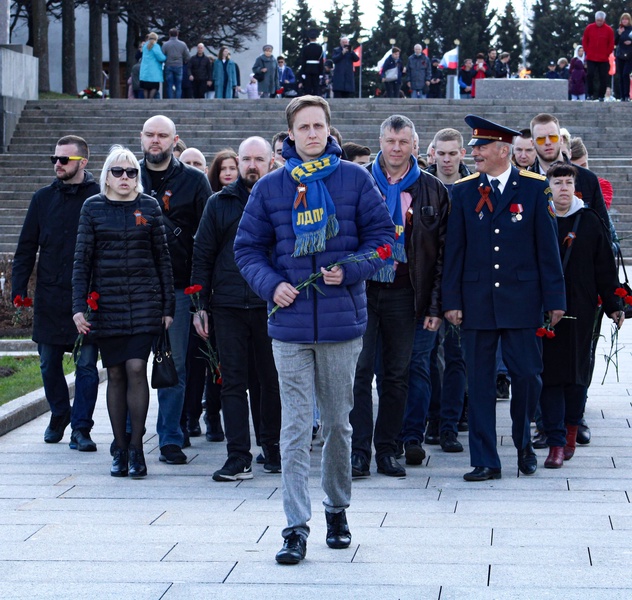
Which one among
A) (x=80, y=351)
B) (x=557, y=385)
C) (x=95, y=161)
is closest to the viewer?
(x=557, y=385)

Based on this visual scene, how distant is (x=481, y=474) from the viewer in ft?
23.3

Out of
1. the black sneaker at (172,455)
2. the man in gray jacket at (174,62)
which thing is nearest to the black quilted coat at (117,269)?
the black sneaker at (172,455)

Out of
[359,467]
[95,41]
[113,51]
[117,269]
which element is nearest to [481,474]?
[359,467]

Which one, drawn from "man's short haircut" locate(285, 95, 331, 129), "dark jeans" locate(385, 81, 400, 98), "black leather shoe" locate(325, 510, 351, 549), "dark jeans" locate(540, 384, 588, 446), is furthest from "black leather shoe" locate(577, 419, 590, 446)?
"dark jeans" locate(385, 81, 400, 98)

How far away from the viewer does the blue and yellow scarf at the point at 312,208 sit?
5.54 m

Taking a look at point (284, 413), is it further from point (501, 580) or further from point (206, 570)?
point (501, 580)

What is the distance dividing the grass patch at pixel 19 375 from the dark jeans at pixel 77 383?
1.15 metres

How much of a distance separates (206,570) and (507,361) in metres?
2.61

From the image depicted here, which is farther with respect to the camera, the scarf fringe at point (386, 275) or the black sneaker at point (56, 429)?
the black sneaker at point (56, 429)

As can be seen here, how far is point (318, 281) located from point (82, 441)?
321 centimetres

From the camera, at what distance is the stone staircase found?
2719 cm

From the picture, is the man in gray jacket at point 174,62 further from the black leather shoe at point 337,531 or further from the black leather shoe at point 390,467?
the black leather shoe at point 337,531

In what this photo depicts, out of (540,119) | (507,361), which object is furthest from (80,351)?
(540,119)

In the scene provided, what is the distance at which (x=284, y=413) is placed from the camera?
562cm
